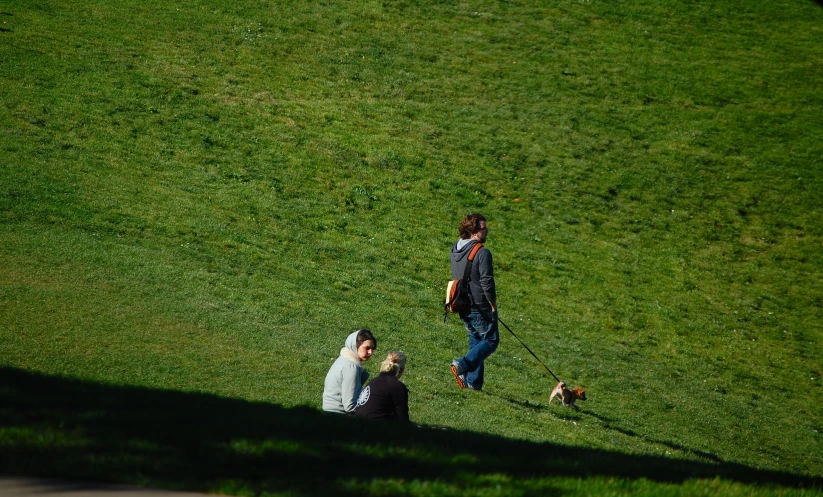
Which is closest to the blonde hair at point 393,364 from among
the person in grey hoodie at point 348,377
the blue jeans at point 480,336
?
the person in grey hoodie at point 348,377

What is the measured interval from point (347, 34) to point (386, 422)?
21568mm

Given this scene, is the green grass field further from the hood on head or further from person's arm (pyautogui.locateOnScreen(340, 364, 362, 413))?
the hood on head

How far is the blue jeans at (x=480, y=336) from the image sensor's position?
421 inches

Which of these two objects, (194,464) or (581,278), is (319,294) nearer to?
(581,278)

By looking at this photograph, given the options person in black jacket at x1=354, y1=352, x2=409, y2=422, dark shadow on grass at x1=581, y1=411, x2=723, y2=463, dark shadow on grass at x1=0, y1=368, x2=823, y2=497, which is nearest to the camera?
dark shadow on grass at x1=0, y1=368, x2=823, y2=497

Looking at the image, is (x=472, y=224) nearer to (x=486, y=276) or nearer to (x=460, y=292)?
(x=486, y=276)

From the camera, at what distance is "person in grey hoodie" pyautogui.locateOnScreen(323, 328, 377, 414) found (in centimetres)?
779

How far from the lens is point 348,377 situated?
781 cm

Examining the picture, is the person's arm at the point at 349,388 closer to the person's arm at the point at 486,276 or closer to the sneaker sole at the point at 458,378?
the person's arm at the point at 486,276

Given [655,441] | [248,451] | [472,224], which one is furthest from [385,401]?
[655,441]

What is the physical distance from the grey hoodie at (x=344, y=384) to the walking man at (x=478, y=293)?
9.92ft

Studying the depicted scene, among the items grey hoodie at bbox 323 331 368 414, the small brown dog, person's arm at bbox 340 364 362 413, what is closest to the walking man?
the small brown dog

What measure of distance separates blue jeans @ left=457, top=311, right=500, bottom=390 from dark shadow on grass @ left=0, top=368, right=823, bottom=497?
12.1 feet

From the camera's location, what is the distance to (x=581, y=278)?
1819cm
